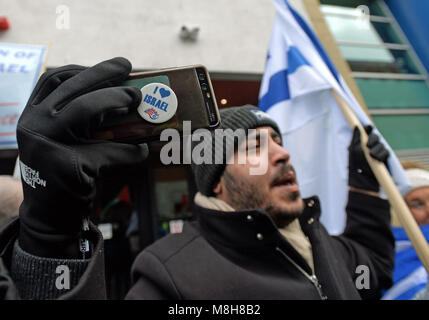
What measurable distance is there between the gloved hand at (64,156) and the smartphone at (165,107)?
0.04m

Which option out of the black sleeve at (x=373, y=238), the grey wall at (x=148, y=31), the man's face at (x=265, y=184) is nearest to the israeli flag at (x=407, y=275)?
the black sleeve at (x=373, y=238)

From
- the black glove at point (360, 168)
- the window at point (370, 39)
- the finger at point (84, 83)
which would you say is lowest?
the black glove at point (360, 168)

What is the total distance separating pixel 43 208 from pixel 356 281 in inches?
65.0

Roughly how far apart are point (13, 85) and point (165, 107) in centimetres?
150

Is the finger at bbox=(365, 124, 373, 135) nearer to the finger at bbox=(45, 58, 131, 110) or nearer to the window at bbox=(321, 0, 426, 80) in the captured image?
the finger at bbox=(45, 58, 131, 110)

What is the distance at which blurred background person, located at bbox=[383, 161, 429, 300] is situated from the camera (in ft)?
6.81

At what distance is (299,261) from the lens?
4.64ft

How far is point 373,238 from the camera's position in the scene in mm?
1900

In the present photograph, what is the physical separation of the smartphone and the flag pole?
4.09ft

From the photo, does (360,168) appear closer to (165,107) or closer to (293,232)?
(293,232)

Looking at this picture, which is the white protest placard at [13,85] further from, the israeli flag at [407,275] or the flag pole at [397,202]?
the israeli flag at [407,275]

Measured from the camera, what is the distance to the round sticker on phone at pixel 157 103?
2.50 feet

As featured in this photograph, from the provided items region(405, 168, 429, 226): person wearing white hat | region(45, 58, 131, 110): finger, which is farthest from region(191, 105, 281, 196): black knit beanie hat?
region(405, 168, 429, 226): person wearing white hat
